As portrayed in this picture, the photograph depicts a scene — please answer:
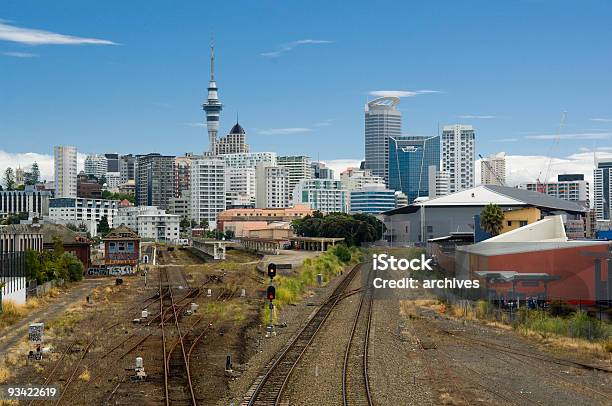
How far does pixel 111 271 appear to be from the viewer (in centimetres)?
6612

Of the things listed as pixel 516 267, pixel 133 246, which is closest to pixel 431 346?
pixel 516 267

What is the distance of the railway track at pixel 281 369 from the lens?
18062mm

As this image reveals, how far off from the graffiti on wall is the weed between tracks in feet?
47.1

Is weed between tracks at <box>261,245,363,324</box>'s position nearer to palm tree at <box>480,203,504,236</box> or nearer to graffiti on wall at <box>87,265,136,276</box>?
palm tree at <box>480,203,504,236</box>

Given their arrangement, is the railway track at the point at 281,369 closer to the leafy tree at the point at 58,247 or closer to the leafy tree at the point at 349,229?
the leafy tree at the point at 58,247

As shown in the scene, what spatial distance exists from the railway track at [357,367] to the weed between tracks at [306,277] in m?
4.21

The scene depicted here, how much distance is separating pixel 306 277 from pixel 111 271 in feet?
60.8

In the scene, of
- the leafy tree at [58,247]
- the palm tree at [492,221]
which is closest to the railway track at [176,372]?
the leafy tree at [58,247]

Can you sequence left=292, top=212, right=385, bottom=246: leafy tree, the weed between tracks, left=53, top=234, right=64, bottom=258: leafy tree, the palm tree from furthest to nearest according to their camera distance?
left=292, top=212, right=385, bottom=246: leafy tree → the palm tree → left=53, top=234, right=64, bottom=258: leafy tree → the weed between tracks

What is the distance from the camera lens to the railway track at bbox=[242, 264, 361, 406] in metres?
18.1

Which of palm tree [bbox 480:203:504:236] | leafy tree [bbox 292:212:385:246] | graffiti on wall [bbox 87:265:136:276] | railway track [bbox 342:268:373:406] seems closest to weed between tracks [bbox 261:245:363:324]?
railway track [bbox 342:268:373:406]

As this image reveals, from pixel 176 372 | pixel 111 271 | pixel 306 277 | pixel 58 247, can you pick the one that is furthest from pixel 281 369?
pixel 111 271

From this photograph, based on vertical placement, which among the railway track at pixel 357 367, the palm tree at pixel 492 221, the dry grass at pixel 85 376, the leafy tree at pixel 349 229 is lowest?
the railway track at pixel 357 367

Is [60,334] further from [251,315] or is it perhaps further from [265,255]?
[265,255]
